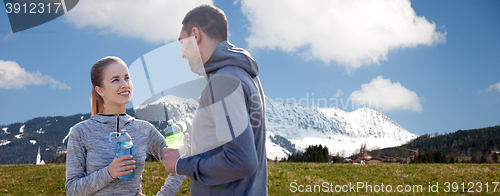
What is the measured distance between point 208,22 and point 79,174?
2.21 m

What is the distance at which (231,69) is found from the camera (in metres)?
2.69

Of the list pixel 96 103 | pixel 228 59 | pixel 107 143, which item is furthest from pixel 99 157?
pixel 228 59

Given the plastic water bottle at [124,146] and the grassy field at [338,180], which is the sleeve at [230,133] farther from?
the grassy field at [338,180]

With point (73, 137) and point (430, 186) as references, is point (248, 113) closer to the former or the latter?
Answer: point (73, 137)

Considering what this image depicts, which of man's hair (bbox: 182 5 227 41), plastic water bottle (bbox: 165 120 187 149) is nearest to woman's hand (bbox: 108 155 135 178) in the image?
plastic water bottle (bbox: 165 120 187 149)

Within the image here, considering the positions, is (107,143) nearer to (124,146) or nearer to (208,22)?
(124,146)

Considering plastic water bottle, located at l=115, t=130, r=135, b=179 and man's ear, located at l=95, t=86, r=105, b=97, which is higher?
man's ear, located at l=95, t=86, r=105, b=97

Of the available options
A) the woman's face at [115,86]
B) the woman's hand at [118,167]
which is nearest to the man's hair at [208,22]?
the woman's face at [115,86]

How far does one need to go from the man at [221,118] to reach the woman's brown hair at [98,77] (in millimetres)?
1357

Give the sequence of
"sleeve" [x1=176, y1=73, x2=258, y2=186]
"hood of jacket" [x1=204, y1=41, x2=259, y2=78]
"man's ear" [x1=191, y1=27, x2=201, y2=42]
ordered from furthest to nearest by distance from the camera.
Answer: "man's ear" [x1=191, y1=27, x2=201, y2=42], "hood of jacket" [x1=204, y1=41, x2=259, y2=78], "sleeve" [x1=176, y1=73, x2=258, y2=186]

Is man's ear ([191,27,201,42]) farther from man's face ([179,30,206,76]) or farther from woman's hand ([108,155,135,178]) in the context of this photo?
woman's hand ([108,155,135,178])

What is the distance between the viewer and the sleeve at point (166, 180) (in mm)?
4027

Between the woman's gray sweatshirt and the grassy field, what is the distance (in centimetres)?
1248

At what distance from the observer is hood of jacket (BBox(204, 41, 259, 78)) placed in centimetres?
276
